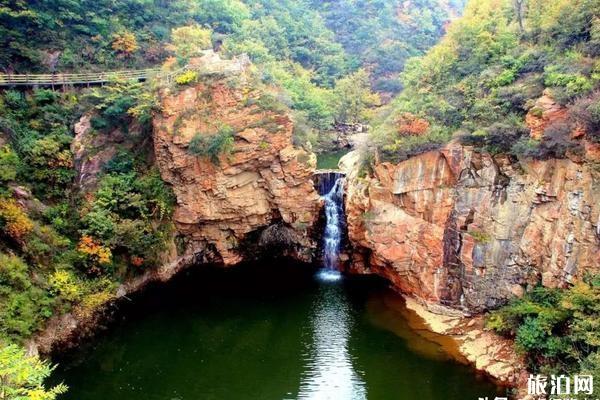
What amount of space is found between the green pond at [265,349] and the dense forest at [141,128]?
85.4 inches

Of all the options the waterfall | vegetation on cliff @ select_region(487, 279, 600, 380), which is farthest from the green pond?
vegetation on cliff @ select_region(487, 279, 600, 380)

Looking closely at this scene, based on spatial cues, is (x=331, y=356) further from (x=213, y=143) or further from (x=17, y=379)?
(x=17, y=379)

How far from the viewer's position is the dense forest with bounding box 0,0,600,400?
1656 centimetres

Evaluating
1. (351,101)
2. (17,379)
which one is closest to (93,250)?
(17,379)

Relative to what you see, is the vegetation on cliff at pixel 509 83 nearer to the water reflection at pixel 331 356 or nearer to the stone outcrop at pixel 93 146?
the water reflection at pixel 331 356

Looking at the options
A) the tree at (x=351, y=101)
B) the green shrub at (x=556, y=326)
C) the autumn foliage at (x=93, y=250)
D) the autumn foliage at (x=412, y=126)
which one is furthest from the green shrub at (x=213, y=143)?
the tree at (x=351, y=101)

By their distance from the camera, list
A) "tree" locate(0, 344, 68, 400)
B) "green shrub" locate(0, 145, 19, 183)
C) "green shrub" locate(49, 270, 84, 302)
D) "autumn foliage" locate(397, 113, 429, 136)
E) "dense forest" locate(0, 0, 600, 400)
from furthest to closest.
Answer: "autumn foliage" locate(397, 113, 429, 136), "green shrub" locate(0, 145, 19, 183), "green shrub" locate(49, 270, 84, 302), "dense forest" locate(0, 0, 600, 400), "tree" locate(0, 344, 68, 400)

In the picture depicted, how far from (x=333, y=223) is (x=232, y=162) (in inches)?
259

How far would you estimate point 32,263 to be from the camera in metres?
18.9

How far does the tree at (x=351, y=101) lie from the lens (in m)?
42.5

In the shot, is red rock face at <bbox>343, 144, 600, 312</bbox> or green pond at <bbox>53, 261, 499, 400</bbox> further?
green pond at <bbox>53, 261, 499, 400</bbox>

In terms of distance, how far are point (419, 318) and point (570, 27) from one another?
1366 cm

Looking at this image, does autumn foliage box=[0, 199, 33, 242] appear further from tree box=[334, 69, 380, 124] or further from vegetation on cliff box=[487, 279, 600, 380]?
tree box=[334, 69, 380, 124]

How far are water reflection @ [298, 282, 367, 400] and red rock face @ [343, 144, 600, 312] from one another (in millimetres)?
3140
